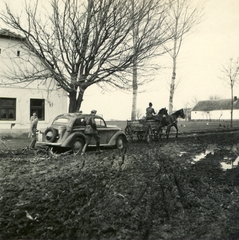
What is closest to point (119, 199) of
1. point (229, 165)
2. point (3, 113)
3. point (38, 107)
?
point (229, 165)

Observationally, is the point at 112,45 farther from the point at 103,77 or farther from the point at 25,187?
the point at 25,187

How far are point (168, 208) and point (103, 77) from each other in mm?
9690

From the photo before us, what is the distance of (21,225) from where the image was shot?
4379 millimetres

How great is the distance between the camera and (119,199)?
5531mm

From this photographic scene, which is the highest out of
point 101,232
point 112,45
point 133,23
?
point 133,23

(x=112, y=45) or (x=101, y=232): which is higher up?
(x=112, y=45)

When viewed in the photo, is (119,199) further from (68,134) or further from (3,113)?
(3,113)

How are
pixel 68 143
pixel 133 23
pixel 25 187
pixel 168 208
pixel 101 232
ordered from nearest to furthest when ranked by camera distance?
1. pixel 101 232
2. pixel 168 208
3. pixel 25 187
4. pixel 68 143
5. pixel 133 23

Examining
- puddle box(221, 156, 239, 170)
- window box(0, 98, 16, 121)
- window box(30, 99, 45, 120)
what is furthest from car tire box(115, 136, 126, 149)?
window box(0, 98, 16, 121)

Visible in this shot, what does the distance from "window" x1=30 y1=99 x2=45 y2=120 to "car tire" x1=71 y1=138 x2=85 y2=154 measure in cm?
715

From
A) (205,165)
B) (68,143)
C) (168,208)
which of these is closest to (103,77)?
(68,143)

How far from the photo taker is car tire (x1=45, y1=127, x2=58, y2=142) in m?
10.7

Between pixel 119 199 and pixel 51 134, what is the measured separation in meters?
5.86

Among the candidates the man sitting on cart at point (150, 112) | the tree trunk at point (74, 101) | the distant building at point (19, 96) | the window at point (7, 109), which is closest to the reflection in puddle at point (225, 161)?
the man sitting on cart at point (150, 112)
